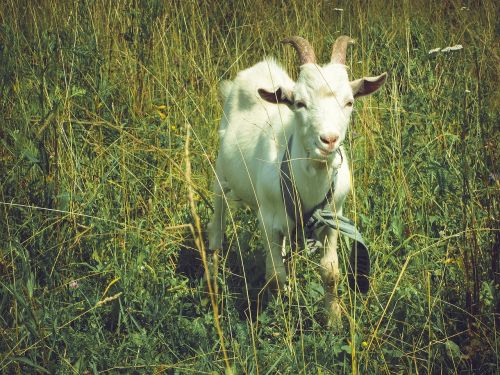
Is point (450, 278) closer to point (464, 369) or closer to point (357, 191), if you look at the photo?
point (464, 369)

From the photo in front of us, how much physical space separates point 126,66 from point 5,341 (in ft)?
8.69

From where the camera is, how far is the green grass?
2.66 meters

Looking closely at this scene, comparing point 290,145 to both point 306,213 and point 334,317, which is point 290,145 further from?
point 334,317

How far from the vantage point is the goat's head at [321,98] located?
9.69 feet

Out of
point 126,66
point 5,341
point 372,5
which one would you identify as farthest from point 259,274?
point 372,5

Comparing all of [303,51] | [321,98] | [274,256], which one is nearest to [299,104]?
[321,98]

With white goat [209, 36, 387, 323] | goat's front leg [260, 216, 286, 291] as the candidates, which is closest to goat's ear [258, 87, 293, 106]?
white goat [209, 36, 387, 323]

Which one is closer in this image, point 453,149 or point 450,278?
point 450,278

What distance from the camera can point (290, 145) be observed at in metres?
3.45

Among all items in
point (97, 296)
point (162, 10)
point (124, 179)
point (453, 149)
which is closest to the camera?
point (97, 296)

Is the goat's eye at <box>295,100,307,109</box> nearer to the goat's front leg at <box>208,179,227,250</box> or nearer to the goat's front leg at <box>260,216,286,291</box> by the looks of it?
the goat's front leg at <box>260,216,286,291</box>

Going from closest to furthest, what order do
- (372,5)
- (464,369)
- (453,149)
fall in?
(464,369)
(453,149)
(372,5)

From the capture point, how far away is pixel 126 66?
16.1 ft

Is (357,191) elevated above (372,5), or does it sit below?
below
